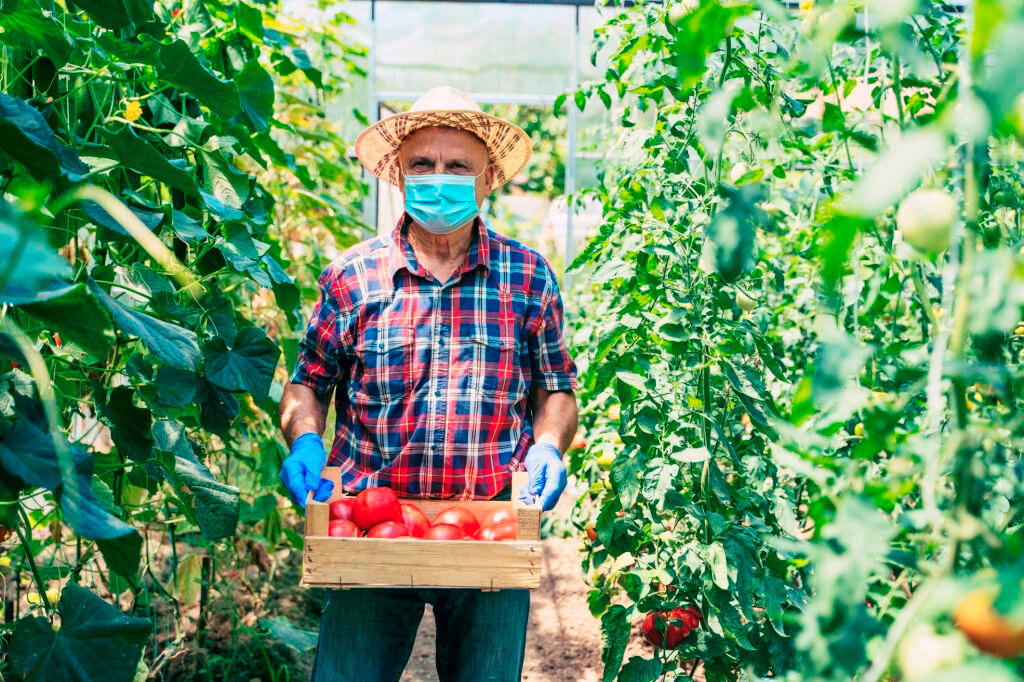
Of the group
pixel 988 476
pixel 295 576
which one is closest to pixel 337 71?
pixel 295 576

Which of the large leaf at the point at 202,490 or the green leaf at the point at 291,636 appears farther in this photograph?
the green leaf at the point at 291,636

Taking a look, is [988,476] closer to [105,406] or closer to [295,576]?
[105,406]

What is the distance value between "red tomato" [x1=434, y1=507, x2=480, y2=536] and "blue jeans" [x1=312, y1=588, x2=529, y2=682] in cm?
14

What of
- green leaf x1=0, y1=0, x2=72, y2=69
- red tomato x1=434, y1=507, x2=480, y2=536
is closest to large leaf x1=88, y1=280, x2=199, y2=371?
green leaf x1=0, y1=0, x2=72, y2=69

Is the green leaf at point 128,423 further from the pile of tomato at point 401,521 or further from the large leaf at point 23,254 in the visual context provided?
the large leaf at point 23,254

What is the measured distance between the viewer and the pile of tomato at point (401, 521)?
1.80 meters

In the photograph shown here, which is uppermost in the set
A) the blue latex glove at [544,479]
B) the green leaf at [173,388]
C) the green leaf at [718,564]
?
the green leaf at [173,388]

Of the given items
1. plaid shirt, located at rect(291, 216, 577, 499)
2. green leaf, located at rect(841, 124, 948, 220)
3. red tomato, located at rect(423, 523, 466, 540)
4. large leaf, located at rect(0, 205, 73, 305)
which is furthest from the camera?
plaid shirt, located at rect(291, 216, 577, 499)

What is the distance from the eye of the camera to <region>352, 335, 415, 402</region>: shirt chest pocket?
2.05 meters

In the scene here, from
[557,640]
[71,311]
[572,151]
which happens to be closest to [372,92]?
[572,151]

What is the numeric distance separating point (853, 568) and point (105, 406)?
128 centimetres

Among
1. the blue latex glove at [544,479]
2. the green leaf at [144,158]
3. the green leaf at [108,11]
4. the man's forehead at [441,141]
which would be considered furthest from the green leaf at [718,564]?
the green leaf at [108,11]

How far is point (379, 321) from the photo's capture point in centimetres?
208

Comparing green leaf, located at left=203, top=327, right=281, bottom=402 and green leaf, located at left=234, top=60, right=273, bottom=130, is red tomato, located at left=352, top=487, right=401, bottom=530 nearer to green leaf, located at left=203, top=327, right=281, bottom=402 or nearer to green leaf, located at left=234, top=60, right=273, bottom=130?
green leaf, located at left=203, top=327, right=281, bottom=402
